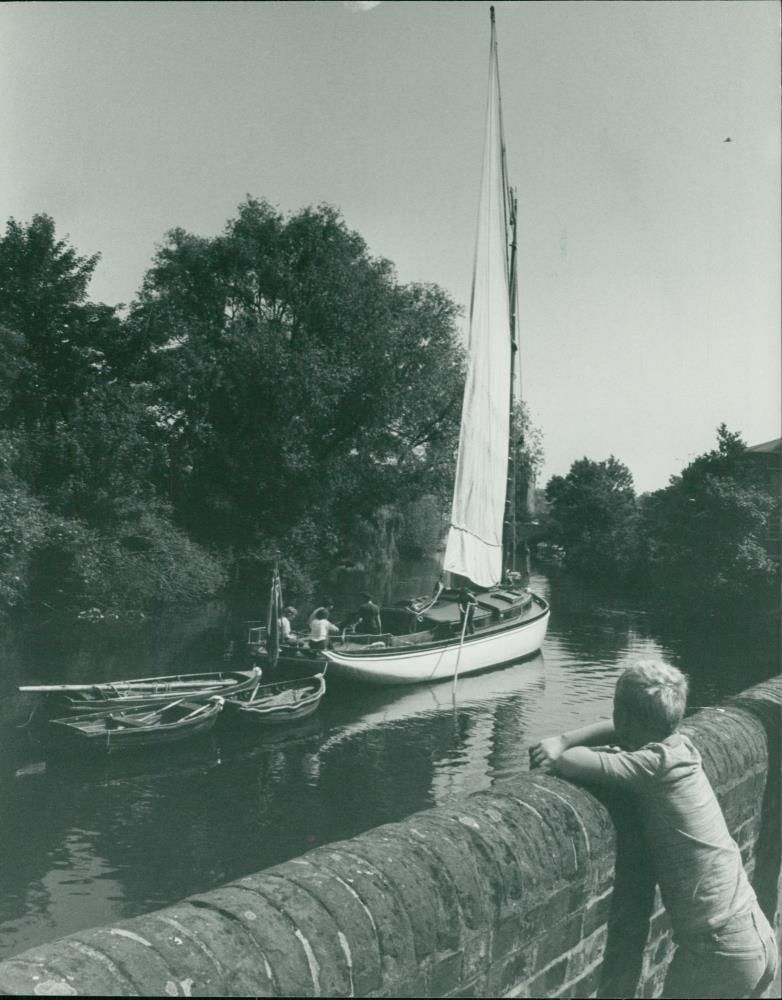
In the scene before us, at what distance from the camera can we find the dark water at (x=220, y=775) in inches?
429

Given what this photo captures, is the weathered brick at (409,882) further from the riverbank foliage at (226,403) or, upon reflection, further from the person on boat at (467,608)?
the riverbank foliage at (226,403)

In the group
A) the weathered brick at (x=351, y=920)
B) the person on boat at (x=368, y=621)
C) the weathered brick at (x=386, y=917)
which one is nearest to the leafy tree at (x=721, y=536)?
the person on boat at (x=368, y=621)

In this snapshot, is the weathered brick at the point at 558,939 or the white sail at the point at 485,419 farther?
the white sail at the point at 485,419

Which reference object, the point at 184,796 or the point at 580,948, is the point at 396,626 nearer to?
the point at 184,796

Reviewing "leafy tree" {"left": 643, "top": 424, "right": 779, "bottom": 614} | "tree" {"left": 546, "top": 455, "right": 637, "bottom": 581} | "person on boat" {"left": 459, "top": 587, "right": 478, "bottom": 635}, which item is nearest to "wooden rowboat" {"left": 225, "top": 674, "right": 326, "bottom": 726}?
"person on boat" {"left": 459, "top": 587, "right": 478, "bottom": 635}

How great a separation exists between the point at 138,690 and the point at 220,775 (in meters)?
4.05

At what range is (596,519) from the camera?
71062 mm

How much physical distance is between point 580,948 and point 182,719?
1403cm

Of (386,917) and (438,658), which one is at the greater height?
(386,917)

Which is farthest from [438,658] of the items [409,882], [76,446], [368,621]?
[409,882]

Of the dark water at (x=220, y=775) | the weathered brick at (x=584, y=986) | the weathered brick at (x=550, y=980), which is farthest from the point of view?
the dark water at (x=220, y=775)

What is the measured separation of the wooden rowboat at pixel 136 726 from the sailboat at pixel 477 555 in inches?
184

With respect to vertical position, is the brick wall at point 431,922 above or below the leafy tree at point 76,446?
below

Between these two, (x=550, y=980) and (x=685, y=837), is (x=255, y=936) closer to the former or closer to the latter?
(x=550, y=980)
